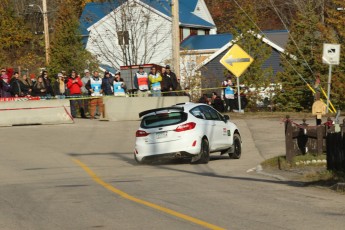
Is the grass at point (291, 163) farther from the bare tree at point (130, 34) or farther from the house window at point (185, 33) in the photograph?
the house window at point (185, 33)

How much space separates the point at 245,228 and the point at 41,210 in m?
3.80

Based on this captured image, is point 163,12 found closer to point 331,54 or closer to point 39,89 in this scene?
point 39,89

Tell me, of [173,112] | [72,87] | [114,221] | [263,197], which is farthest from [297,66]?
[114,221]

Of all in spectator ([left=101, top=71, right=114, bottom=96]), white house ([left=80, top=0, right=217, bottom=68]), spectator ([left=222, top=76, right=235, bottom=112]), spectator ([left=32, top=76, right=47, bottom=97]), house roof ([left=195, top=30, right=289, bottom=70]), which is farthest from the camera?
house roof ([left=195, top=30, right=289, bottom=70])

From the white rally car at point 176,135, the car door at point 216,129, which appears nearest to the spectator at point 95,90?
the car door at point 216,129

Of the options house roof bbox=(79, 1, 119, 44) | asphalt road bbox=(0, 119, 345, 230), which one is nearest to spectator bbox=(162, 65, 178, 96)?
asphalt road bbox=(0, 119, 345, 230)

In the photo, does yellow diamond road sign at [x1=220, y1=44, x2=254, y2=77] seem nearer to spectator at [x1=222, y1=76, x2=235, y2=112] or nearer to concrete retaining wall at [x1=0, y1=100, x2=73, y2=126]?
spectator at [x1=222, y1=76, x2=235, y2=112]

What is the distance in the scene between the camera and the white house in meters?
58.9

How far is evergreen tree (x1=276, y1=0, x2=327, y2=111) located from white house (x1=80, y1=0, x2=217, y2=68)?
430 inches

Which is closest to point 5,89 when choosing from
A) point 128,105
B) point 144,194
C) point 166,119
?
point 128,105

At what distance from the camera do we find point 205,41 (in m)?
74.6

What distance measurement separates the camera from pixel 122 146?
29688 millimetres

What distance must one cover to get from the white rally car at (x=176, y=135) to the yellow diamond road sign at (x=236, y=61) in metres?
15.4

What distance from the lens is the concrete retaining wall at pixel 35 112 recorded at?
35656mm
